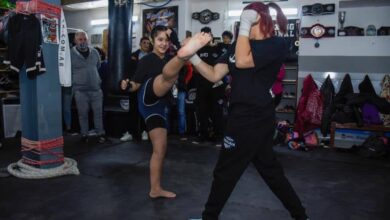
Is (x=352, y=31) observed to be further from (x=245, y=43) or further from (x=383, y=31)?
(x=245, y=43)

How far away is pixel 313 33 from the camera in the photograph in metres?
6.05

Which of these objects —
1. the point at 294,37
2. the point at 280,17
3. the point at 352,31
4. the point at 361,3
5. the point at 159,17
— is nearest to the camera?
the point at 280,17

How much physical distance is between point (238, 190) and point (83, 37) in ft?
11.0

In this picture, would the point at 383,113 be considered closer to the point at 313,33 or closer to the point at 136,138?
the point at 313,33

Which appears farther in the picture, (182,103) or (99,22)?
(99,22)

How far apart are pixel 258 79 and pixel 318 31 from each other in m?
4.59

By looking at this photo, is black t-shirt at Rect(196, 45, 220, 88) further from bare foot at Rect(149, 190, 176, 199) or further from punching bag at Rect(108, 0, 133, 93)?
bare foot at Rect(149, 190, 176, 199)

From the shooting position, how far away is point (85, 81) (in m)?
5.28

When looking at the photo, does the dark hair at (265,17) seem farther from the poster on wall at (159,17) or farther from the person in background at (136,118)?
the poster on wall at (159,17)

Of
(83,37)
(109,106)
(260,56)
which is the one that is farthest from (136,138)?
(260,56)

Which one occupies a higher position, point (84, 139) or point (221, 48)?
point (221, 48)

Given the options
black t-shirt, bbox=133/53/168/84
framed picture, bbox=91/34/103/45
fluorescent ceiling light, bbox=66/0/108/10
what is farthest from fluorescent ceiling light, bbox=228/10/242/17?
black t-shirt, bbox=133/53/168/84

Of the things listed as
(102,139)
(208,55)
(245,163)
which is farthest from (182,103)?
(245,163)

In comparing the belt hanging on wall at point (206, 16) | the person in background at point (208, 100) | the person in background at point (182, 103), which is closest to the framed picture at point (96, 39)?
the belt hanging on wall at point (206, 16)
